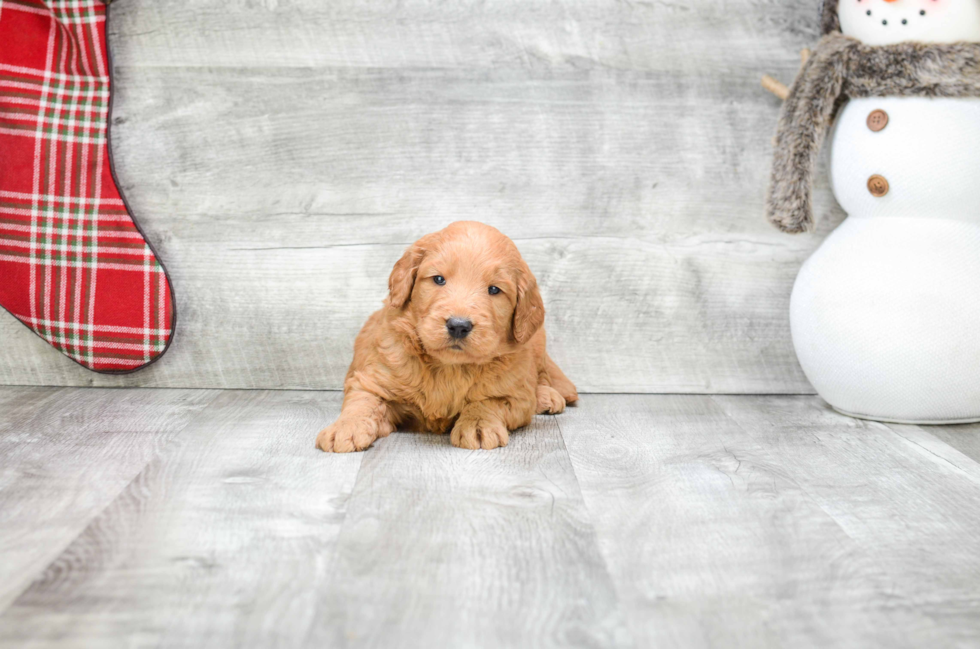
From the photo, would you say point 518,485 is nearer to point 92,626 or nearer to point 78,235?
Answer: point 92,626

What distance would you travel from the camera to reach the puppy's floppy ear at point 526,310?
78.9 inches

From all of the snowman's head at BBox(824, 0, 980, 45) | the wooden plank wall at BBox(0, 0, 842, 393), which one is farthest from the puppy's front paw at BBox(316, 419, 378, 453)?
the snowman's head at BBox(824, 0, 980, 45)

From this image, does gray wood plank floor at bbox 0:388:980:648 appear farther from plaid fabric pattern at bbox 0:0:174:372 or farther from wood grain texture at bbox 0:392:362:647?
plaid fabric pattern at bbox 0:0:174:372

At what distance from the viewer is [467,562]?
52.6 inches

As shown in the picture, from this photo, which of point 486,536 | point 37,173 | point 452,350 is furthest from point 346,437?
point 37,173

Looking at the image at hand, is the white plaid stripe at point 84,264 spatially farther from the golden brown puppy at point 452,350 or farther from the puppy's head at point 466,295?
the puppy's head at point 466,295

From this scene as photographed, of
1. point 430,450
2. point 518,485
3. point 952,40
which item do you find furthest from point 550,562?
point 952,40

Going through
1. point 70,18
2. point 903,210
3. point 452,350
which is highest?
point 70,18

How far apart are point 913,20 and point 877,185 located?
42 centimetres

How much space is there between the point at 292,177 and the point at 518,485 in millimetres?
1344

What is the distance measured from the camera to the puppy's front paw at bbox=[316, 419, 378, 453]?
190 cm

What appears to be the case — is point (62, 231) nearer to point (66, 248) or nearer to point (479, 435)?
point (66, 248)

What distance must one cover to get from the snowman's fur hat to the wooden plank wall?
320mm

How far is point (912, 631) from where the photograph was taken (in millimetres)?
1162
